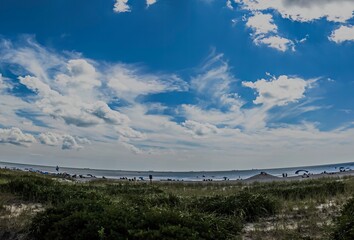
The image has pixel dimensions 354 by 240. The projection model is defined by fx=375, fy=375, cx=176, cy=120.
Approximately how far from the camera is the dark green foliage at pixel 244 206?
12.4m

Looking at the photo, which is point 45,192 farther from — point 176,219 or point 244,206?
point 176,219

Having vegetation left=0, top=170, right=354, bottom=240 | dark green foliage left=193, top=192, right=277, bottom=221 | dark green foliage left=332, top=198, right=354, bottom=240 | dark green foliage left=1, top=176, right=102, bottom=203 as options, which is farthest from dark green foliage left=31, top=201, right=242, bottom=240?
dark green foliage left=1, top=176, right=102, bottom=203

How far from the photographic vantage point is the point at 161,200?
14.3 m

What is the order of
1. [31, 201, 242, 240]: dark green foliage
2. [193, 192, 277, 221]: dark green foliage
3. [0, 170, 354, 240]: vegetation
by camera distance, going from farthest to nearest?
[193, 192, 277, 221]: dark green foliage
[0, 170, 354, 240]: vegetation
[31, 201, 242, 240]: dark green foliage

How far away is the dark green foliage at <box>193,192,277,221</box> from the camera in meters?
12.4

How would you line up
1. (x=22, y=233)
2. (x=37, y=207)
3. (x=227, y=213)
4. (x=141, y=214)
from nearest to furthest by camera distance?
1. (x=141, y=214)
2. (x=22, y=233)
3. (x=227, y=213)
4. (x=37, y=207)

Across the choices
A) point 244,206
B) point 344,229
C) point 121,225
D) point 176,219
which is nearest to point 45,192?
point 244,206

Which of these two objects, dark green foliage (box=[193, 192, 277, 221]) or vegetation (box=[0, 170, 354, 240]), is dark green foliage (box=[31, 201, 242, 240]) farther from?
dark green foliage (box=[193, 192, 277, 221])

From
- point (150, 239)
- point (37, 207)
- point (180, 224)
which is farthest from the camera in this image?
point (37, 207)

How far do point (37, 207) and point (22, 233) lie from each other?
12.1 ft

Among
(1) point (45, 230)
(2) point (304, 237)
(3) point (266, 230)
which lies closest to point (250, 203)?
(3) point (266, 230)

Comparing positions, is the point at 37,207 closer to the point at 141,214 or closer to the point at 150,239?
the point at 141,214

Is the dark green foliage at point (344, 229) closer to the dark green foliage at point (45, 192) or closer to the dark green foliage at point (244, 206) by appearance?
the dark green foliage at point (244, 206)

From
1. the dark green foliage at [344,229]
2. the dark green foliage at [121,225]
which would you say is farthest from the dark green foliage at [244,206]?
the dark green foliage at [344,229]
